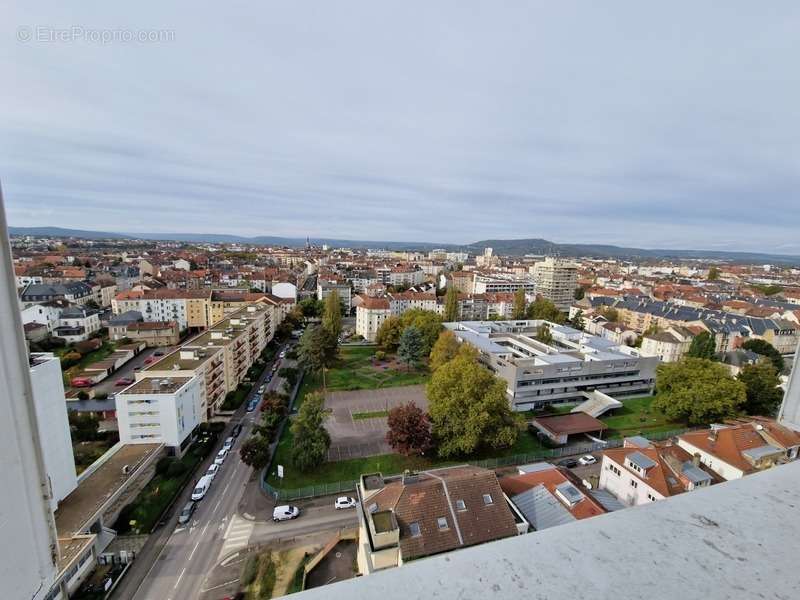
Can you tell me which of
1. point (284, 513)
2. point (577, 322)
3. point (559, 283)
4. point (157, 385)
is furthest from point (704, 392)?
point (559, 283)

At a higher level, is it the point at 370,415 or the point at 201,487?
the point at 201,487

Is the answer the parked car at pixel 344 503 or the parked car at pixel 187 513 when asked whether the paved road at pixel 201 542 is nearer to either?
the parked car at pixel 187 513

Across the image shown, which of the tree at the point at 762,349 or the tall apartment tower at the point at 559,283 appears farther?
the tall apartment tower at the point at 559,283

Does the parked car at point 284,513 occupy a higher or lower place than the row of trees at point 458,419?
lower

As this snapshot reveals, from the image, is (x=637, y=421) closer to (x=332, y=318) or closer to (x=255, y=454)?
(x=255, y=454)

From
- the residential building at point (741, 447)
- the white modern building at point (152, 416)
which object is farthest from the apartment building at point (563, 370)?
the white modern building at point (152, 416)

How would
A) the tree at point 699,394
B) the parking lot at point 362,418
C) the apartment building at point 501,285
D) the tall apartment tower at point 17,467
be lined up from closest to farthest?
the tall apartment tower at point 17,467 → the parking lot at point 362,418 → the tree at point 699,394 → the apartment building at point 501,285
